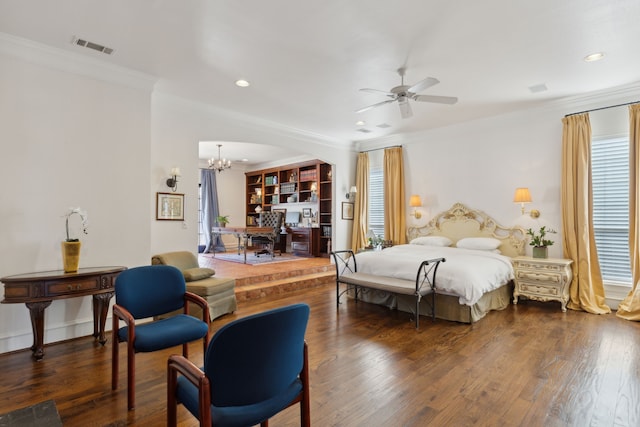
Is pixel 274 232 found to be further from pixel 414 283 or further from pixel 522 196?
pixel 522 196

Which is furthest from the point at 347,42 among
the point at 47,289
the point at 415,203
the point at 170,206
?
the point at 415,203

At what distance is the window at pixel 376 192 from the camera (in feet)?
24.8

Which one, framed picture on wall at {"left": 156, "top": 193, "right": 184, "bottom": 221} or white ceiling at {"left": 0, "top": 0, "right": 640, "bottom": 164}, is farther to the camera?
framed picture on wall at {"left": 156, "top": 193, "right": 184, "bottom": 221}

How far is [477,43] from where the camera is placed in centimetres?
329

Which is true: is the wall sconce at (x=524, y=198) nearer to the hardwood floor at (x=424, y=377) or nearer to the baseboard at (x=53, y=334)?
the hardwood floor at (x=424, y=377)

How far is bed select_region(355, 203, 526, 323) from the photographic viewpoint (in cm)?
410

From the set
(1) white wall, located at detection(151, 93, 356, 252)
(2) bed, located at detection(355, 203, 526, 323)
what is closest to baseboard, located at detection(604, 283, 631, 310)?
(2) bed, located at detection(355, 203, 526, 323)

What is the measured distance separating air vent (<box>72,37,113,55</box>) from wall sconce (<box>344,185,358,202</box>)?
5298 millimetres

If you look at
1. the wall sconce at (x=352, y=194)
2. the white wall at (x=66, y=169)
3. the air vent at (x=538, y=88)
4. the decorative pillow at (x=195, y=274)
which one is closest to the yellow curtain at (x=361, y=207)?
the wall sconce at (x=352, y=194)

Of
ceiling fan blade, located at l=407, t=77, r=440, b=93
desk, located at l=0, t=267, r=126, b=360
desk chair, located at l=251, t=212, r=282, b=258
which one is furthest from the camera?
desk chair, located at l=251, t=212, r=282, b=258

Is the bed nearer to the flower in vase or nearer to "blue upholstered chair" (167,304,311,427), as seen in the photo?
"blue upholstered chair" (167,304,311,427)

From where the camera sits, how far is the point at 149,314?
8.84 ft

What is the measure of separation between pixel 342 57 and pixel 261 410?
3345mm

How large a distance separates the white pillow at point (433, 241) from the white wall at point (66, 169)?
4.57 metres
